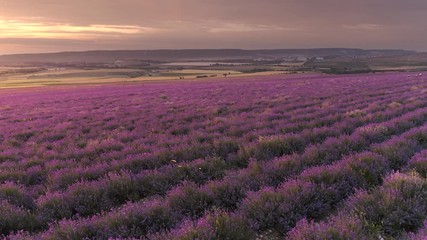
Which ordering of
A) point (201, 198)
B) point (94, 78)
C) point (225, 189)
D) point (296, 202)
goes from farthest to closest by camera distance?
point (94, 78), point (225, 189), point (201, 198), point (296, 202)

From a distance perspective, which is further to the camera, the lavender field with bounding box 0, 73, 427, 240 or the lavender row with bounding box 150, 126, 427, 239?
the lavender field with bounding box 0, 73, 427, 240

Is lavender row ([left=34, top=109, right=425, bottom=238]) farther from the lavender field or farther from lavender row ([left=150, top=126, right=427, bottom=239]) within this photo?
lavender row ([left=150, top=126, right=427, bottom=239])

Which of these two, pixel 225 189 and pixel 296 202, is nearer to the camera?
pixel 296 202

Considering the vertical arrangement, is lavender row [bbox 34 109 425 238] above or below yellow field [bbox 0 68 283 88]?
above

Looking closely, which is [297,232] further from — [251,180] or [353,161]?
[353,161]

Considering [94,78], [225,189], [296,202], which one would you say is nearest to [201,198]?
[225,189]

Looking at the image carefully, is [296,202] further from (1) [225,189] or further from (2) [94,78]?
Result: (2) [94,78]


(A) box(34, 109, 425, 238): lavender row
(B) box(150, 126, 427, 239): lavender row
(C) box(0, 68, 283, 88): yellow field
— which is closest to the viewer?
(B) box(150, 126, 427, 239): lavender row

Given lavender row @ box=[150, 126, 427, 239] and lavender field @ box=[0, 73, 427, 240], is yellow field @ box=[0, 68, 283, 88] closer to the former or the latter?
lavender field @ box=[0, 73, 427, 240]

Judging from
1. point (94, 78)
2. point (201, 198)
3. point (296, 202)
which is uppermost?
point (296, 202)

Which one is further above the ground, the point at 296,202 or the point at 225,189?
the point at 296,202

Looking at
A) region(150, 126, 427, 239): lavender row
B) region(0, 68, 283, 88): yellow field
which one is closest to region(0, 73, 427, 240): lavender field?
region(150, 126, 427, 239): lavender row

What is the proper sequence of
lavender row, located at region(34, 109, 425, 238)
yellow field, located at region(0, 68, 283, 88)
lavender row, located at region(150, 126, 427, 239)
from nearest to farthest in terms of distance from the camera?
lavender row, located at region(150, 126, 427, 239) → lavender row, located at region(34, 109, 425, 238) → yellow field, located at region(0, 68, 283, 88)

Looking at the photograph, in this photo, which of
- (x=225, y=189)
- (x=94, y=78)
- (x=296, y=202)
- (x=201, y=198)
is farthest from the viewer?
(x=94, y=78)
